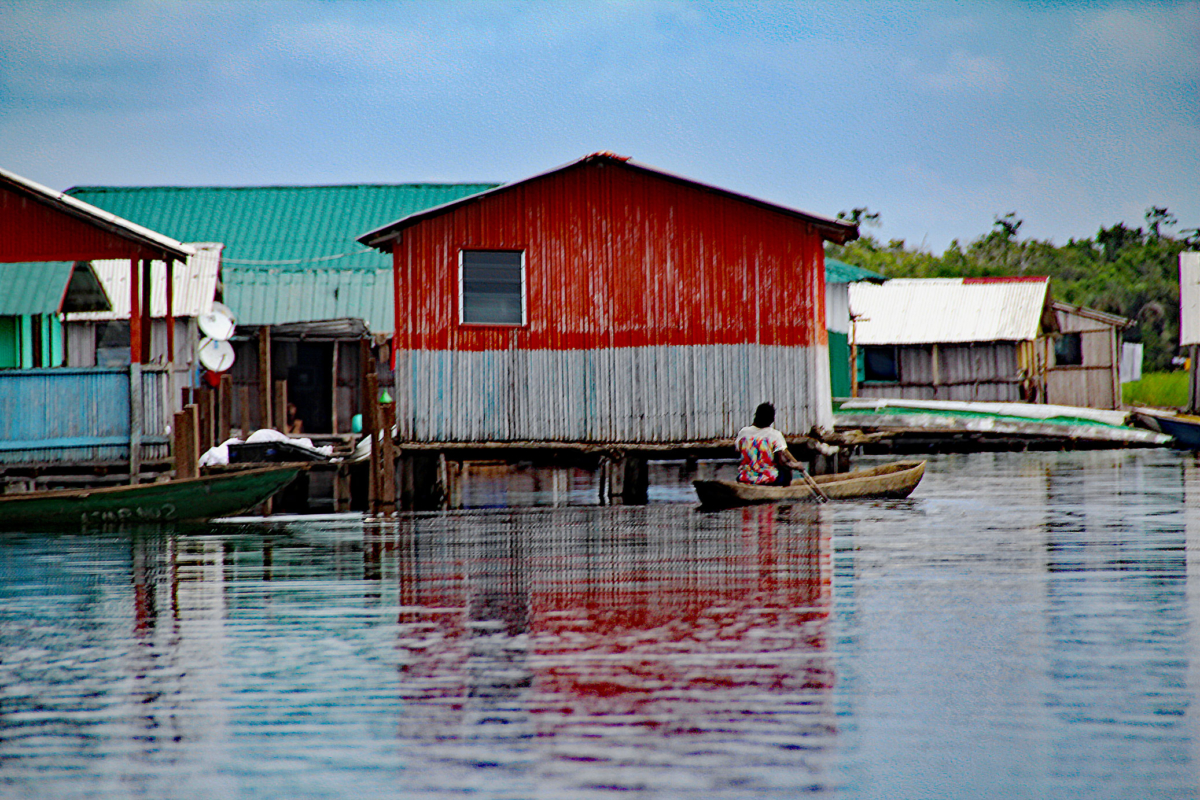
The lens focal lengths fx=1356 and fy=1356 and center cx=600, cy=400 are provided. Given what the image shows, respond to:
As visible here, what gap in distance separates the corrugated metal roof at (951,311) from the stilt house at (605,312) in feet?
60.2

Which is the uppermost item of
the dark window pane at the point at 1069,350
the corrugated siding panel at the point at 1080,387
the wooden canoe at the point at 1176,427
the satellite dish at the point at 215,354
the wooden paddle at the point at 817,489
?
the dark window pane at the point at 1069,350

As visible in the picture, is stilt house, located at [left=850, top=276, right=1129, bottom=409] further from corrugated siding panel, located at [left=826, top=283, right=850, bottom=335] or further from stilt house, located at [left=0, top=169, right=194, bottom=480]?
stilt house, located at [left=0, top=169, right=194, bottom=480]

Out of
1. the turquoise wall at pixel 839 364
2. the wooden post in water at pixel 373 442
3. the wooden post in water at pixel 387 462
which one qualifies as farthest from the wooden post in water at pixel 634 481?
the turquoise wall at pixel 839 364

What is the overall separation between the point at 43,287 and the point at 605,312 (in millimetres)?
9883

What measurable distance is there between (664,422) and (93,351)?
12.9 meters

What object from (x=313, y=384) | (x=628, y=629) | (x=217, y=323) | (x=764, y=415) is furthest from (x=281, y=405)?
(x=628, y=629)

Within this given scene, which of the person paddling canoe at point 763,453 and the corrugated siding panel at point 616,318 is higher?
the corrugated siding panel at point 616,318

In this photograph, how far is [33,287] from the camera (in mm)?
23297

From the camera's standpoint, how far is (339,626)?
9.91 m

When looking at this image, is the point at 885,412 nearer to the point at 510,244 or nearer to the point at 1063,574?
the point at 510,244

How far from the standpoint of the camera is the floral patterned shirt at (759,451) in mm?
18578

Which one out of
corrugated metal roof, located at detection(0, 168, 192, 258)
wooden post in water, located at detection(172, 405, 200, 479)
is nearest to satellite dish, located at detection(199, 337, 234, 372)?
wooden post in water, located at detection(172, 405, 200, 479)

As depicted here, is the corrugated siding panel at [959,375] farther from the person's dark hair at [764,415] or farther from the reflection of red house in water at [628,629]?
the reflection of red house in water at [628,629]

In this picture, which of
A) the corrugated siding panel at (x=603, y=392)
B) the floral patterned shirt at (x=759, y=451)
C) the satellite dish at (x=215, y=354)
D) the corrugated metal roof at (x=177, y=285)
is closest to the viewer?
the floral patterned shirt at (x=759, y=451)
